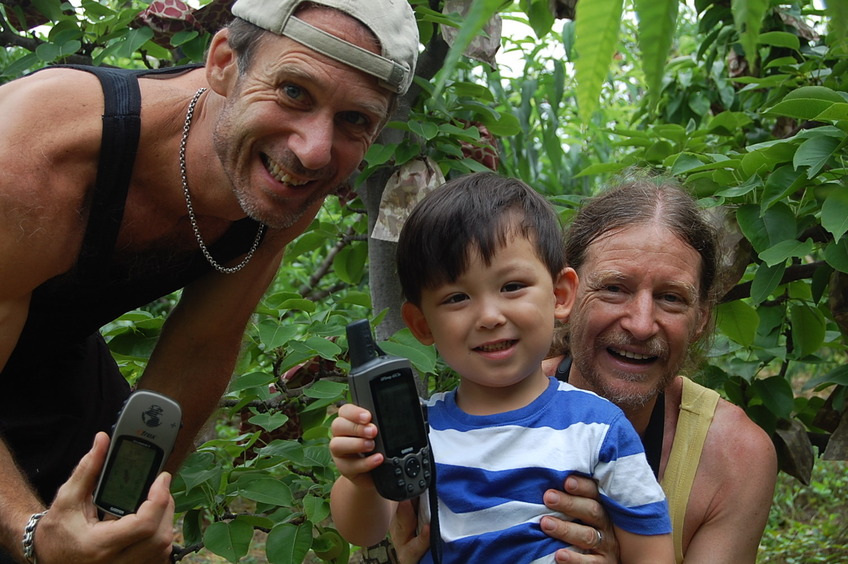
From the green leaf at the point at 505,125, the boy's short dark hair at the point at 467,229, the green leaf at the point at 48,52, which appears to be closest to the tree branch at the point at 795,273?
the green leaf at the point at 505,125


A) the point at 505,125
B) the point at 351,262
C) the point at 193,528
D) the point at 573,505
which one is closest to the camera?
the point at 573,505

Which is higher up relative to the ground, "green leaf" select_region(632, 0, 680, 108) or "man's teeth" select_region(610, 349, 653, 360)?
"green leaf" select_region(632, 0, 680, 108)

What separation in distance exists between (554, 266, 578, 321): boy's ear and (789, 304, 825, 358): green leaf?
42.7 inches

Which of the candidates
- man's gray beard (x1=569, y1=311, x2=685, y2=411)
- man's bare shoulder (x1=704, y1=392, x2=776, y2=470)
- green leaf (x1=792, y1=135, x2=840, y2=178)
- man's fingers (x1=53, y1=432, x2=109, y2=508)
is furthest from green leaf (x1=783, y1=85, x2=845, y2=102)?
man's fingers (x1=53, y1=432, x2=109, y2=508)

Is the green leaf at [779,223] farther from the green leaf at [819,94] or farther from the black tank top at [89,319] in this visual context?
the black tank top at [89,319]

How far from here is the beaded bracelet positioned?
1703 mm

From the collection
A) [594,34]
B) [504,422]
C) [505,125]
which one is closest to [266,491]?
[504,422]

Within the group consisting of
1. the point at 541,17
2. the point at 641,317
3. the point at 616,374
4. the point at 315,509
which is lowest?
the point at 315,509

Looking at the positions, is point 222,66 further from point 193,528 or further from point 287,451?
point 193,528

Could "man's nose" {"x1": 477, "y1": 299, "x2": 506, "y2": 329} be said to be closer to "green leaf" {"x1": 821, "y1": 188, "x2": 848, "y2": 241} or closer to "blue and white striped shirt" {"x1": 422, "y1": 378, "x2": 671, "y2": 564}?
"blue and white striped shirt" {"x1": 422, "y1": 378, "x2": 671, "y2": 564}

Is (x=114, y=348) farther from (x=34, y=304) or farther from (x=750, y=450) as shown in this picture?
(x=750, y=450)

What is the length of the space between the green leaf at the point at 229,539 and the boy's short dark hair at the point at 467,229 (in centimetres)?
72

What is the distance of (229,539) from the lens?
2.03 m

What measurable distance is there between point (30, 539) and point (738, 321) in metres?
1.75
